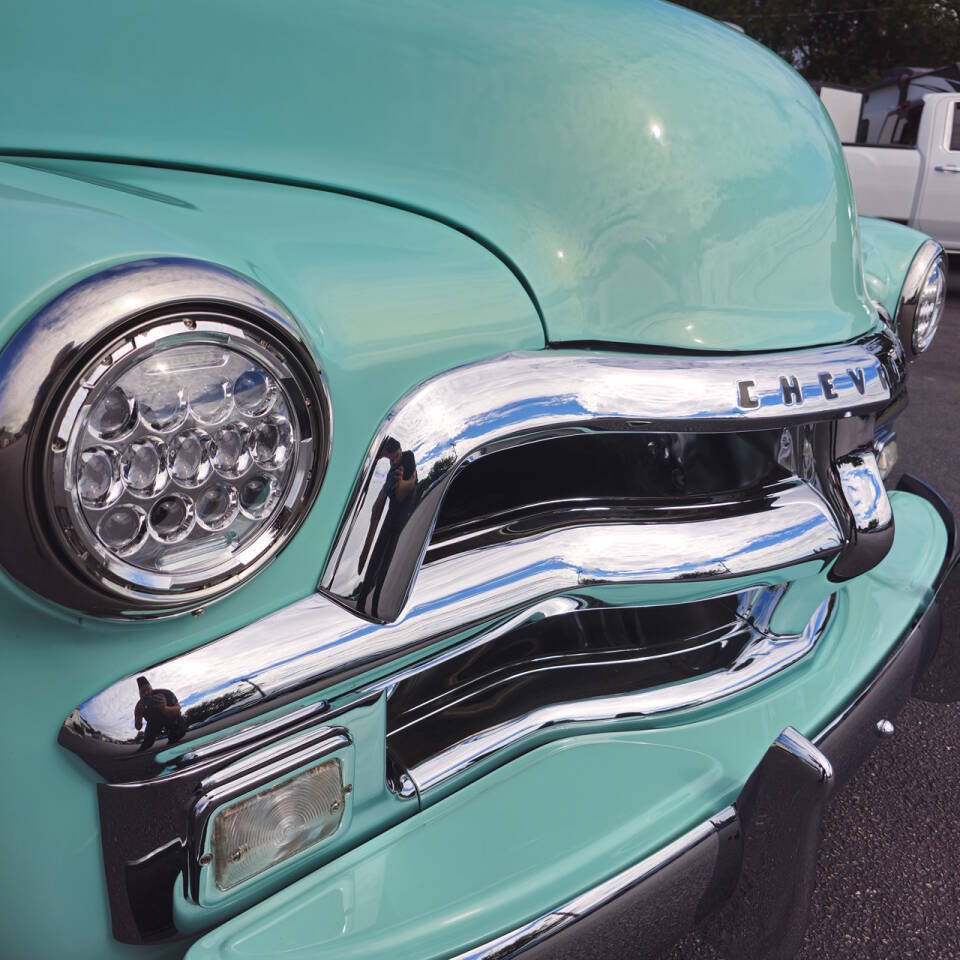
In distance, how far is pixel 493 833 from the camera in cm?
104

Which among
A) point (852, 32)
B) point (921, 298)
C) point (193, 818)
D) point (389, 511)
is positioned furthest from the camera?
point (852, 32)

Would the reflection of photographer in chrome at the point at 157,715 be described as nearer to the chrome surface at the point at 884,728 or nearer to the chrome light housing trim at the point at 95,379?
the chrome light housing trim at the point at 95,379

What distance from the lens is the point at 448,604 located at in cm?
101

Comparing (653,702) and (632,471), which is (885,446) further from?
(653,702)

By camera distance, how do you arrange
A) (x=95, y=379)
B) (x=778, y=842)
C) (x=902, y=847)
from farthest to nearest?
(x=902, y=847)
(x=778, y=842)
(x=95, y=379)

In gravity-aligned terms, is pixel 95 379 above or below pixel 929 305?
above

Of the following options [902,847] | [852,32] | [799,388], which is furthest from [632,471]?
[852,32]

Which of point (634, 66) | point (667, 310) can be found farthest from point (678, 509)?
point (634, 66)

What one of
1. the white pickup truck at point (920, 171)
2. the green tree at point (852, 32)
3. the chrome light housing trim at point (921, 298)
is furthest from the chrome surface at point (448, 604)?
the green tree at point (852, 32)

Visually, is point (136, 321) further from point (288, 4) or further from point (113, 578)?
point (288, 4)

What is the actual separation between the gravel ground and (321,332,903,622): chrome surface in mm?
720

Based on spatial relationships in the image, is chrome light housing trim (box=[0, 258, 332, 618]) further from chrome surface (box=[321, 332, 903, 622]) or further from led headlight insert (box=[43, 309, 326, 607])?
chrome surface (box=[321, 332, 903, 622])

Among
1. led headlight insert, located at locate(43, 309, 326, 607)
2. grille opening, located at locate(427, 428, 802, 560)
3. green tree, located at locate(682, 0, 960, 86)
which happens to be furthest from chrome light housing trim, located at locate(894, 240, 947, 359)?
green tree, located at locate(682, 0, 960, 86)

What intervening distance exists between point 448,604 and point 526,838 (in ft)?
0.95
